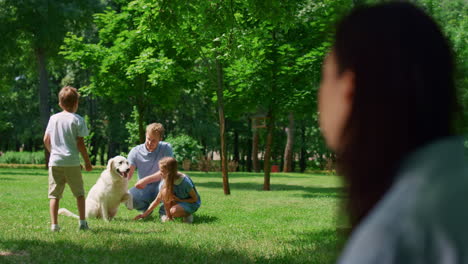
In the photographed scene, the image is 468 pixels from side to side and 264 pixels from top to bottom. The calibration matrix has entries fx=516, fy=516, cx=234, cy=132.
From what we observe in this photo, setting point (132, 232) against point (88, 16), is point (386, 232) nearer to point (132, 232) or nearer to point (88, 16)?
point (132, 232)

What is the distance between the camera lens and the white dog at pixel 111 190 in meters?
8.10

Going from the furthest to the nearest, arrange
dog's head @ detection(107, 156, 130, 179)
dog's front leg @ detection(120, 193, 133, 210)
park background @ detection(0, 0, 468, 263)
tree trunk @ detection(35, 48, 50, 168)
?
tree trunk @ detection(35, 48, 50, 168) → dog's front leg @ detection(120, 193, 133, 210) → dog's head @ detection(107, 156, 130, 179) → park background @ detection(0, 0, 468, 263)

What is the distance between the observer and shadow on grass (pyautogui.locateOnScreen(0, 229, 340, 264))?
5430 millimetres

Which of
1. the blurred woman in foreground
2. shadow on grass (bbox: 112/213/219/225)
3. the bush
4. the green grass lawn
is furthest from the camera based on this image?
the bush

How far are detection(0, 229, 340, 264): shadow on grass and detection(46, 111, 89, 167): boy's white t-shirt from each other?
1.07 meters

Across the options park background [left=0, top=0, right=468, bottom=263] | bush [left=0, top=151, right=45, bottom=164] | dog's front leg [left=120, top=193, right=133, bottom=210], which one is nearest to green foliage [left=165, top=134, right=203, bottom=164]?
park background [left=0, top=0, right=468, bottom=263]

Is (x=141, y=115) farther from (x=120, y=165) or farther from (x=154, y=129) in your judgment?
(x=120, y=165)

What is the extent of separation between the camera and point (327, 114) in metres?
0.92

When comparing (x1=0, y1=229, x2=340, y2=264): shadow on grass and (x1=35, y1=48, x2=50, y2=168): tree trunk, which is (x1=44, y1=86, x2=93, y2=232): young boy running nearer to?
(x1=0, y1=229, x2=340, y2=264): shadow on grass

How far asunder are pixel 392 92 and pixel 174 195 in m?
7.91

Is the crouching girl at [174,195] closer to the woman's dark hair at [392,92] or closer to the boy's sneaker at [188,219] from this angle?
the boy's sneaker at [188,219]

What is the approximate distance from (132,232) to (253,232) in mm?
1749

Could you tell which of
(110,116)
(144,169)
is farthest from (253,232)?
(110,116)

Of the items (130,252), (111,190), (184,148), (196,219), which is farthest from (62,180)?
(184,148)
